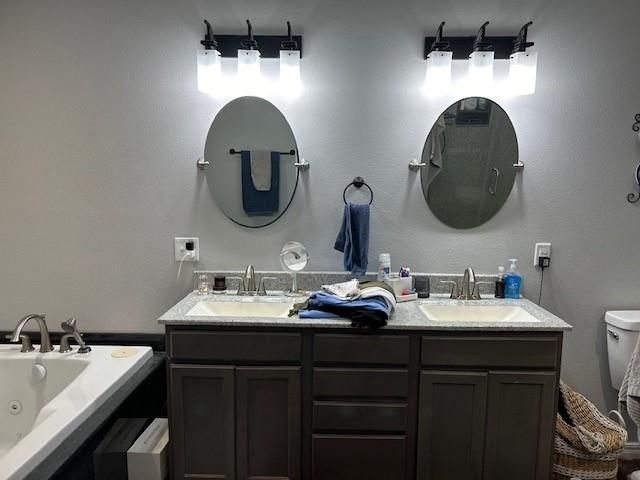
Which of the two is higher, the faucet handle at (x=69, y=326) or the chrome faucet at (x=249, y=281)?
the chrome faucet at (x=249, y=281)

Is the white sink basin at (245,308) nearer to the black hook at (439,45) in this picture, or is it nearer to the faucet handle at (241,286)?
the faucet handle at (241,286)

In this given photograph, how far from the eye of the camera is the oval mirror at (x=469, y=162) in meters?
2.07

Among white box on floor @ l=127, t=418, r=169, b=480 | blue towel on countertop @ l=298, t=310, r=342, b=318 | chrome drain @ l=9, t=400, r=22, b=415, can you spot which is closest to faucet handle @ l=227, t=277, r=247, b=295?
blue towel on countertop @ l=298, t=310, r=342, b=318

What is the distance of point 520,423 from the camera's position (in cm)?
170

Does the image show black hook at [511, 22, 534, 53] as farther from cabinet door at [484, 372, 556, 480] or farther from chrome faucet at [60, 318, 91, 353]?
chrome faucet at [60, 318, 91, 353]

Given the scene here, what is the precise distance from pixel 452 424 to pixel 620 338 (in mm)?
1014


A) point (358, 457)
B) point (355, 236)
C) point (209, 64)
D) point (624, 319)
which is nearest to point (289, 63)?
point (209, 64)

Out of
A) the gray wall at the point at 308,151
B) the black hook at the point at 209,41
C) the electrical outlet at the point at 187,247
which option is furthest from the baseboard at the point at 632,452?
the black hook at the point at 209,41

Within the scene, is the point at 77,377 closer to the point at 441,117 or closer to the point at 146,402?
the point at 146,402

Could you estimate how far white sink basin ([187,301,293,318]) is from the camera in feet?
6.46

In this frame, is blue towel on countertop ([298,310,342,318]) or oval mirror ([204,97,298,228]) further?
oval mirror ([204,97,298,228])

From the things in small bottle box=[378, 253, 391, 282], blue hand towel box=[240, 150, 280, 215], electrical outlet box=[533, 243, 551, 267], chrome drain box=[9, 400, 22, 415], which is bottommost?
chrome drain box=[9, 400, 22, 415]

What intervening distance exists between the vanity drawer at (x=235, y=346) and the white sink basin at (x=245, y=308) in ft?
0.84

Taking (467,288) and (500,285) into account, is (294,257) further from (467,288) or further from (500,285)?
(500,285)
